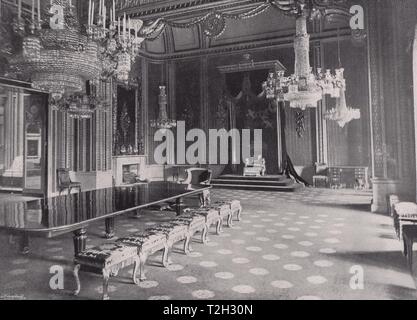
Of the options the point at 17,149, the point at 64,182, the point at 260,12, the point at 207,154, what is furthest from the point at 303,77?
the point at 17,149

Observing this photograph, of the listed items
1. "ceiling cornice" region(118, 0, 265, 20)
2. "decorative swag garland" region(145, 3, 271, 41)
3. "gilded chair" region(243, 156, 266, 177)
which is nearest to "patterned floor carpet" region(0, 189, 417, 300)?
"ceiling cornice" region(118, 0, 265, 20)

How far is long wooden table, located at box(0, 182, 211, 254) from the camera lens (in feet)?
11.1

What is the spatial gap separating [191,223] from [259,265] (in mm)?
1075

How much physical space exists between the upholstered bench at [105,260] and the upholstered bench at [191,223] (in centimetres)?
111

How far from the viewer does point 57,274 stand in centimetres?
344

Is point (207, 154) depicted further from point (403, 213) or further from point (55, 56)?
point (55, 56)

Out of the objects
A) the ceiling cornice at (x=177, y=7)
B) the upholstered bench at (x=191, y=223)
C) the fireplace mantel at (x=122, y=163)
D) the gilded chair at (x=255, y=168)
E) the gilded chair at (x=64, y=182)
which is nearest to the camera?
the upholstered bench at (x=191, y=223)

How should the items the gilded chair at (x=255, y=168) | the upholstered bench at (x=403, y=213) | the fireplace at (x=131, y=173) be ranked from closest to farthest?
1. the upholstered bench at (x=403, y=213)
2. the fireplace at (x=131, y=173)
3. the gilded chair at (x=255, y=168)

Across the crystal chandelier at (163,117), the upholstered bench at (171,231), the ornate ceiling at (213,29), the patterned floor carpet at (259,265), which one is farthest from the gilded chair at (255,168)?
the upholstered bench at (171,231)

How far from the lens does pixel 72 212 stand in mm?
4059

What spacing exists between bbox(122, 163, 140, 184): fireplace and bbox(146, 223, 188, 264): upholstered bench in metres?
7.27

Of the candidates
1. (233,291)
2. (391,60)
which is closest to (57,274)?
(233,291)

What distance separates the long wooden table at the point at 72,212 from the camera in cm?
339

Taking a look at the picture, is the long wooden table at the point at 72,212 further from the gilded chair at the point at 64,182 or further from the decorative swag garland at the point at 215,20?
the decorative swag garland at the point at 215,20
